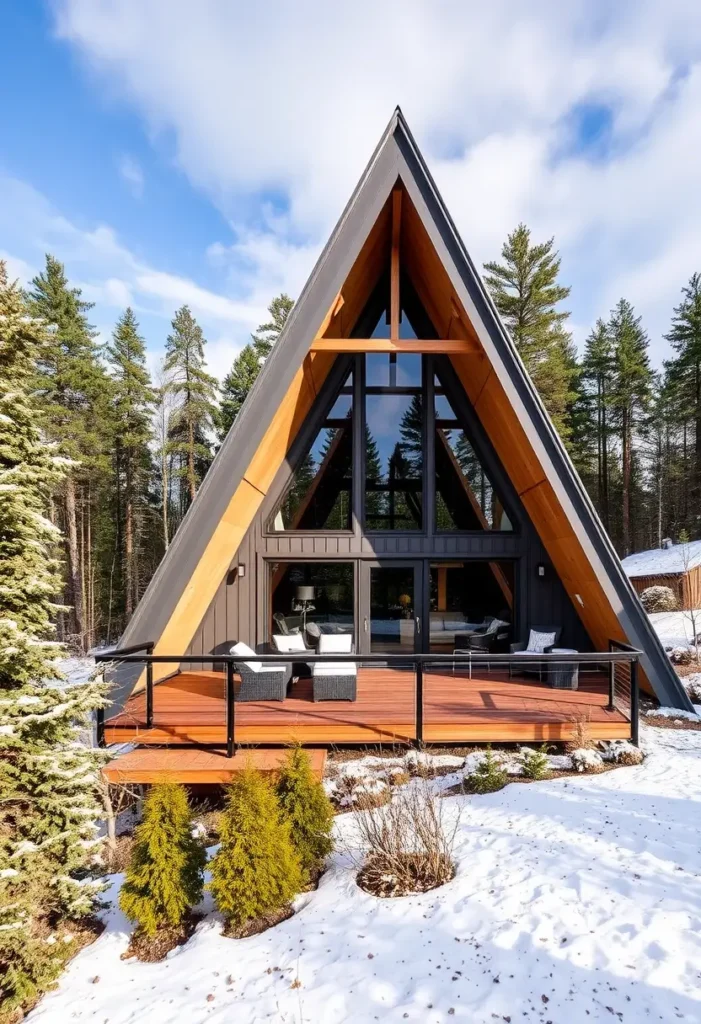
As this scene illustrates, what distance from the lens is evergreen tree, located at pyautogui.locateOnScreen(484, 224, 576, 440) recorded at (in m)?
20.3

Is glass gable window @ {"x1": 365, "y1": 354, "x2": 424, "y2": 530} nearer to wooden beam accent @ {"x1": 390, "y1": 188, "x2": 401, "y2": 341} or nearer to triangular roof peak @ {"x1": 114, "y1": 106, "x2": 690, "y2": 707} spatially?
wooden beam accent @ {"x1": 390, "y1": 188, "x2": 401, "y2": 341}

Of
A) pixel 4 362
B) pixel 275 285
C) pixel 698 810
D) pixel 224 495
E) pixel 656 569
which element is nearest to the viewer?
pixel 4 362

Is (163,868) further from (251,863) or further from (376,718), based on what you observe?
(376,718)

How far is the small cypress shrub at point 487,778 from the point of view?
16.4ft

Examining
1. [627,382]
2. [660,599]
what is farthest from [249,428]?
[627,382]

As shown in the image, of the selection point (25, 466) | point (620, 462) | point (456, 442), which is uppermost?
point (620, 462)

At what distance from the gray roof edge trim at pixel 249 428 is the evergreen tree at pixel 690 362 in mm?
24014

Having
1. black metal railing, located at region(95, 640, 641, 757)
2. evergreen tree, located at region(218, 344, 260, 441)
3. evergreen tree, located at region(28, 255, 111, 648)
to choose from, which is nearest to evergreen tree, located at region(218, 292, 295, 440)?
evergreen tree, located at region(218, 344, 260, 441)

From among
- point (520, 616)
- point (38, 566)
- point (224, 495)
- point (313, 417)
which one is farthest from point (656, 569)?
point (38, 566)

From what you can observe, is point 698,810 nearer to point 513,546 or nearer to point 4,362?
point 513,546

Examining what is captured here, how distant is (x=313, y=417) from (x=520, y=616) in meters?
5.08

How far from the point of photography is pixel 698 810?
14.7 ft

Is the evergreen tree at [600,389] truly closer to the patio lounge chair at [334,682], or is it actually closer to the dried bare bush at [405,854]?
the patio lounge chair at [334,682]

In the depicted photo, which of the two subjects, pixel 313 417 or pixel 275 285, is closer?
pixel 313 417
